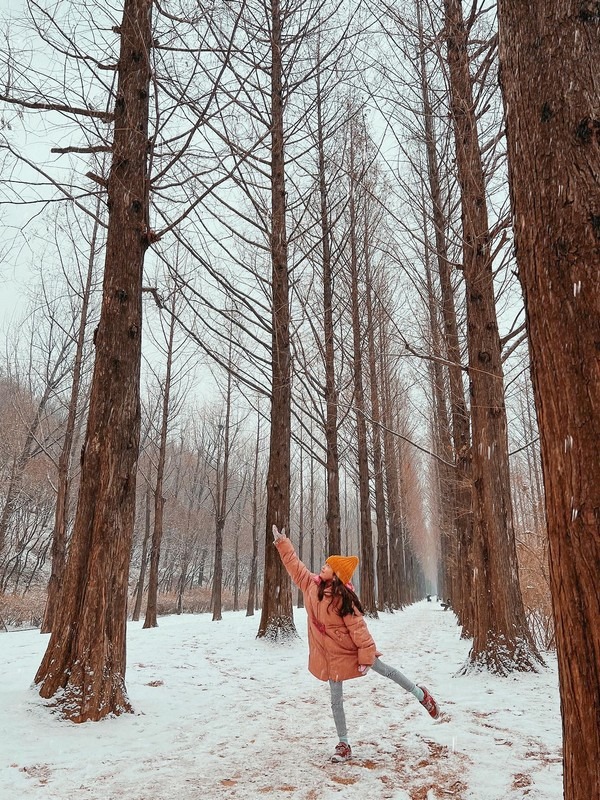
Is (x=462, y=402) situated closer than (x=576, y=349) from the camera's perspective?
No

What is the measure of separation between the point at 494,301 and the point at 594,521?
487 cm

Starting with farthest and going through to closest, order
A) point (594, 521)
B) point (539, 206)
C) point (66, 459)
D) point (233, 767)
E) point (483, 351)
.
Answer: point (66, 459)
point (483, 351)
point (233, 767)
point (539, 206)
point (594, 521)

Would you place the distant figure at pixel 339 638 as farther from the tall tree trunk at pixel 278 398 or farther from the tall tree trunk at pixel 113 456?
the tall tree trunk at pixel 278 398

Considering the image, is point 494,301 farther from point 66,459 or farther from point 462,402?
point 66,459

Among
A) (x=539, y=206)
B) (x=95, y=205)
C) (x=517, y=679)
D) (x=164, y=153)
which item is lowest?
(x=517, y=679)

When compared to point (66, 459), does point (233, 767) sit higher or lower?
lower

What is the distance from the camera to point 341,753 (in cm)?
295

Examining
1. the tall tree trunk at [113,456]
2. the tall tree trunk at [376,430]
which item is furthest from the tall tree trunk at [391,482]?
the tall tree trunk at [113,456]

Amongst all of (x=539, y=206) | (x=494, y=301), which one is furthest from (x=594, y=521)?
(x=494, y=301)

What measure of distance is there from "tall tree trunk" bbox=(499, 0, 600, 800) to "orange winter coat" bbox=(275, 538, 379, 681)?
1.76 metres

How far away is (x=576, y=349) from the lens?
1554 millimetres

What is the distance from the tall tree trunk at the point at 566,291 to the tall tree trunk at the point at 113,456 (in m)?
3.41

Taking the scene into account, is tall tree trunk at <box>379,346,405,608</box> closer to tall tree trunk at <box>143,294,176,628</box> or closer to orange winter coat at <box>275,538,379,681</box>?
tall tree trunk at <box>143,294,176,628</box>

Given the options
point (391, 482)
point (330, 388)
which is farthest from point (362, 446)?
point (391, 482)
